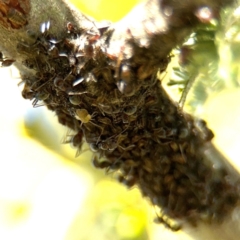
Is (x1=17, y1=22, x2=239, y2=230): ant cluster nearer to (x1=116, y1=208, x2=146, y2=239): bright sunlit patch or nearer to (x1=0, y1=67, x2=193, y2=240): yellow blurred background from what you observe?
(x1=116, y1=208, x2=146, y2=239): bright sunlit patch

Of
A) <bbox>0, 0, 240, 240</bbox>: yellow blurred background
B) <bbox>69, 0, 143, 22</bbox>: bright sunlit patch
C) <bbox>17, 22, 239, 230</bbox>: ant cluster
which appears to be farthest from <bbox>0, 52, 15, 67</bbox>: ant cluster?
<bbox>0, 0, 240, 240</bbox>: yellow blurred background

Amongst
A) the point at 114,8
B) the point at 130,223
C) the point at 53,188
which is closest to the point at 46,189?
the point at 53,188

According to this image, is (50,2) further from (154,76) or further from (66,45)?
(154,76)

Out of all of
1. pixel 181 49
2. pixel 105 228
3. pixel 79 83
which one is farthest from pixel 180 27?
pixel 105 228

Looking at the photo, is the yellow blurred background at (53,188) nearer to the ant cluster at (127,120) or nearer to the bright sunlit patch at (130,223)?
the bright sunlit patch at (130,223)

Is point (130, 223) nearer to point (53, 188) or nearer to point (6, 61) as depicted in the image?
point (53, 188)
